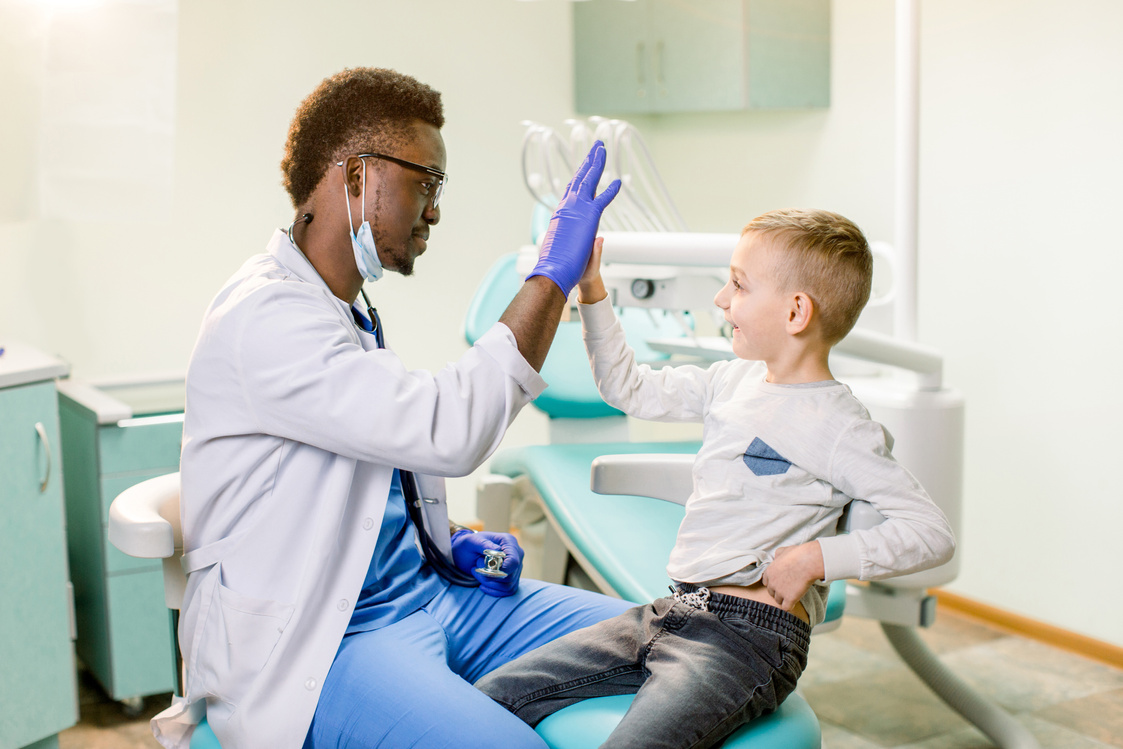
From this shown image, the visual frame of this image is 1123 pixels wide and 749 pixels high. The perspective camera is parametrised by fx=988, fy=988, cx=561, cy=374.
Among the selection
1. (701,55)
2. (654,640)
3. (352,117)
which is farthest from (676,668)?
(701,55)

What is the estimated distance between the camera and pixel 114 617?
2064 mm

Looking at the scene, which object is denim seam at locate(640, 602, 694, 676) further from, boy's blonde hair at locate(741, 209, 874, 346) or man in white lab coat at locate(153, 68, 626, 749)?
boy's blonde hair at locate(741, 209, 874, 346)

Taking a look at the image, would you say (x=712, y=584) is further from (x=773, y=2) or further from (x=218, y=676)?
(x=773, y=2)

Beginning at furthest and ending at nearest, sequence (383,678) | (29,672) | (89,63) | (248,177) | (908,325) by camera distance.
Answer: (248,177) → (89,63) → (908,325) → (29,672) → (383,678)

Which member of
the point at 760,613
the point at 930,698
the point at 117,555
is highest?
the point at 760,613

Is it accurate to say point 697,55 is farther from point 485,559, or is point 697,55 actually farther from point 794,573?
point 794,573

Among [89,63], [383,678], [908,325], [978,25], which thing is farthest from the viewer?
[978,25]

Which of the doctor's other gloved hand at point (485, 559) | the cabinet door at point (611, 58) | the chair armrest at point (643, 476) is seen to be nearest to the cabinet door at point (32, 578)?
the doctor's other gloved hand at point (485, 559)

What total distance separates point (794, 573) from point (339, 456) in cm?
50

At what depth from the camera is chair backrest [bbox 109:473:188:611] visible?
1057 millimetres

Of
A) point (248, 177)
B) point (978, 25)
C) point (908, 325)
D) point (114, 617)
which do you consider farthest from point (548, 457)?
point (978, 25)

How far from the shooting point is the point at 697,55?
3018mm

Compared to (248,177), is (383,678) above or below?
below

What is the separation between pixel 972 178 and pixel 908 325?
88 cm
